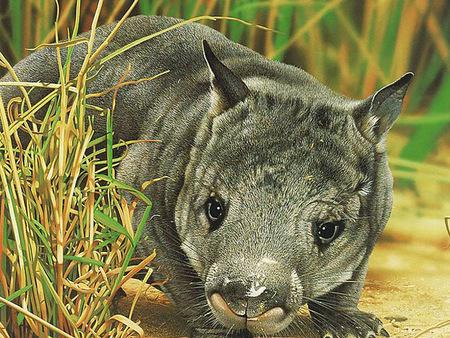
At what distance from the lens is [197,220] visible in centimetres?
338

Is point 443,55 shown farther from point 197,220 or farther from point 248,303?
point 248,303

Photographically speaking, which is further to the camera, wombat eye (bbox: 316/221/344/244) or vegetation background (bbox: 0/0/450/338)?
vegetation background (bbox: 0/0/450/338)

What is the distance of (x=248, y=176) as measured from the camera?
323 centimetres

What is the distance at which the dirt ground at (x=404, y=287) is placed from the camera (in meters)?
3.73

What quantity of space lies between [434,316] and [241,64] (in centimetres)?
116

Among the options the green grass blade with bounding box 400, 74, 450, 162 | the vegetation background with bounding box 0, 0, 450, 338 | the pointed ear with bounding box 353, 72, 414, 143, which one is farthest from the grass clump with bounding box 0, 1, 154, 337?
the green grass blade with bounding box 400, 74, 450, 162

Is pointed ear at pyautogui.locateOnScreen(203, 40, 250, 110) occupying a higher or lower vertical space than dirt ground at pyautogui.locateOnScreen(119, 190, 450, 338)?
higher

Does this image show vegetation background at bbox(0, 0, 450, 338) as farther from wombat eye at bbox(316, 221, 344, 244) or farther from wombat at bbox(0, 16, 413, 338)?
wombat eye at bbox(316, 221, 344, 244)

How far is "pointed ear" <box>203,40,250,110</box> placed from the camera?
336 centimetres

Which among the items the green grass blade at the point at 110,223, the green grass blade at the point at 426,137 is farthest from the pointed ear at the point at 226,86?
the green grass blade at the point at 426,137

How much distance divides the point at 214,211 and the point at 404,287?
1179 millimetres

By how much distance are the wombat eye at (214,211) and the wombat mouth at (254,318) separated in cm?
29

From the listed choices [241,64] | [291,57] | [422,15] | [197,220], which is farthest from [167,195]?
[422,15]

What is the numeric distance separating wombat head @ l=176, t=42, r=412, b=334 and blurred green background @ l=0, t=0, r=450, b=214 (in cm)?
75
